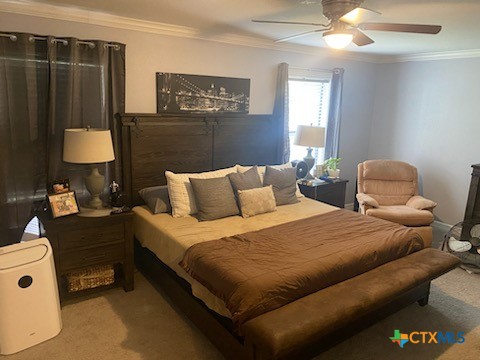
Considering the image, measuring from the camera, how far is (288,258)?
236cm

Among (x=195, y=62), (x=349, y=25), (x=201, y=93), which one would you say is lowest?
(x=201, y=93)

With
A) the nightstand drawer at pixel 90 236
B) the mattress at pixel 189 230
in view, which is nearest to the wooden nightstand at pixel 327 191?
the mattress at pixel 189 230

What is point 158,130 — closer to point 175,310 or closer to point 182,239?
point 182,239

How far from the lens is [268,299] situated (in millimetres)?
1977

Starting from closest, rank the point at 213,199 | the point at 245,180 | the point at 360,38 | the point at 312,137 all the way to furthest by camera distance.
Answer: the point at 360,38, the point at 213,199, the point at 245,180, the point at 312,137

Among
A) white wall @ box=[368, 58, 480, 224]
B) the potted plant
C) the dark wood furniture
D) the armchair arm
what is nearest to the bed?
the potted plant

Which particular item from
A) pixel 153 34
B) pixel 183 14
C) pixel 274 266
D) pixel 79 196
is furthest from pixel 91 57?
pixel 274 266

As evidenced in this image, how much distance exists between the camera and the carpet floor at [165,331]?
2355 millimetres

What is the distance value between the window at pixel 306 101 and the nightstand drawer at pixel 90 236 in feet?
8.57

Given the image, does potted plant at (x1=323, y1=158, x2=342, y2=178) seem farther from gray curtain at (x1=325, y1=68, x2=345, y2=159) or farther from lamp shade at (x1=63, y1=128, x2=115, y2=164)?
lamp shade at (x1=63, y1=128, x2=115, y2=164)

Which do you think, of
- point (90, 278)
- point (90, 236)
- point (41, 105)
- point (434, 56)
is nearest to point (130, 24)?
point (41, 105)

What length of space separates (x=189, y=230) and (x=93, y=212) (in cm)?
81

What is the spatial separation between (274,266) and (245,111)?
2.36m

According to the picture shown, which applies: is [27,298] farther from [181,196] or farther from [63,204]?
[181,196]
